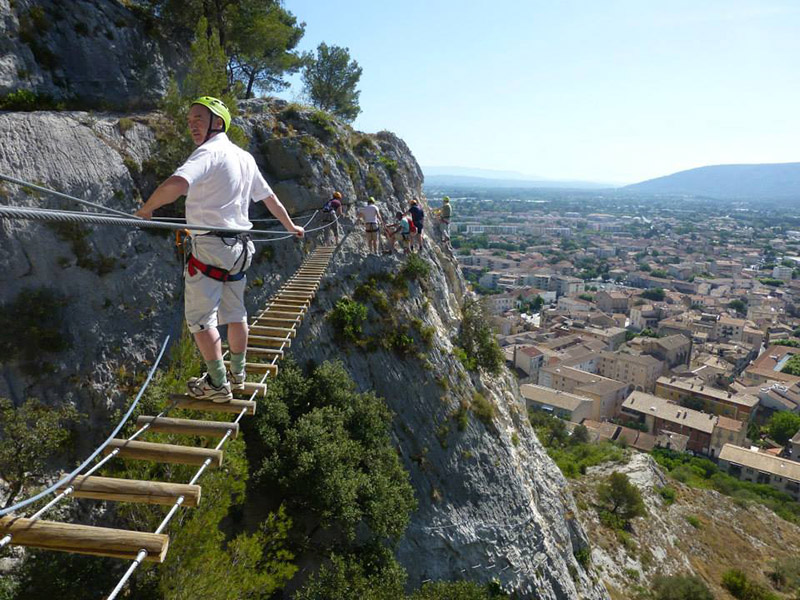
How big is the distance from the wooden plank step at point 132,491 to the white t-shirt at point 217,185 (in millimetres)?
2425

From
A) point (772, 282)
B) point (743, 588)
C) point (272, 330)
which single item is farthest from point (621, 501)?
point (772, 282)

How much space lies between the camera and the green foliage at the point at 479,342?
68.2ft

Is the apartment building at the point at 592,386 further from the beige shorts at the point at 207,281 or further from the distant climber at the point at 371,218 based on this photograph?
the beige shorts at the point at 207,281

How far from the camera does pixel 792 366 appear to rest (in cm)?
7294

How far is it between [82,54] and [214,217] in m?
16.4

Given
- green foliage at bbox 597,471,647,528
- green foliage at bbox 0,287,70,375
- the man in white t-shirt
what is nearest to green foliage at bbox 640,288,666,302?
green foliage at bbox 597,471,647,528

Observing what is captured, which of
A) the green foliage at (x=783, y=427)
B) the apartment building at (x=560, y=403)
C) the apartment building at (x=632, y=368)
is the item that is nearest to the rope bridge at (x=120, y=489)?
the apartment building at (x=560, y=403)

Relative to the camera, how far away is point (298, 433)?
1201 centimetres

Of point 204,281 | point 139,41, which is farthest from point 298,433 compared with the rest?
point 139,41

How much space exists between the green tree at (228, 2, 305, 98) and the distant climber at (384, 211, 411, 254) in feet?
29.2

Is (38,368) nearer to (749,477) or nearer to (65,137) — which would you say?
(65,137)

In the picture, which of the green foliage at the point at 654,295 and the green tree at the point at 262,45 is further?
the green foliage at the point at 654,295

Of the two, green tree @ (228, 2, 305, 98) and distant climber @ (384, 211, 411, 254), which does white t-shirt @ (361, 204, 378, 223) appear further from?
green tree @ (228, 2, 305, 98)

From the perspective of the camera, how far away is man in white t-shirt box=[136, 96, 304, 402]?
4.42 m
